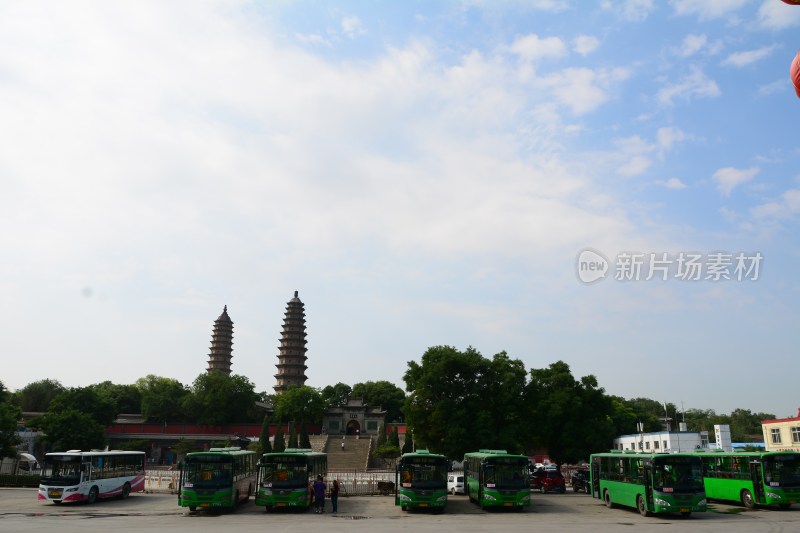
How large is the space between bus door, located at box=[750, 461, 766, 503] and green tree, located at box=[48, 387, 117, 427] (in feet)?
225

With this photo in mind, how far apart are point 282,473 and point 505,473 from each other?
28.4 ft

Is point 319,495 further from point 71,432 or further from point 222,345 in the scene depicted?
point 222,345

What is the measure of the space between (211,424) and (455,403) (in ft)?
162

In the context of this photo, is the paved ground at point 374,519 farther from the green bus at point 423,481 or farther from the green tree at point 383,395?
the green tree at point 383,395

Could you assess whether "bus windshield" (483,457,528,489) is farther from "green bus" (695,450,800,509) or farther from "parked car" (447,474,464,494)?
"parked car" (447,474,464,494)

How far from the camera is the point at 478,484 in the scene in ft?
81.3

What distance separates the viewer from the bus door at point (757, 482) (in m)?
23.2

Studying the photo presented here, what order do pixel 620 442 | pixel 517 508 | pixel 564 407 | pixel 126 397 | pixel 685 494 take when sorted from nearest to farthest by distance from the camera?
pixel 685 494 < pixel 517 508 < pixel 564 407 < pixel 620 442 < pixel 126 397

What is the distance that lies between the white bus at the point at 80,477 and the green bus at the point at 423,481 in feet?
45.9

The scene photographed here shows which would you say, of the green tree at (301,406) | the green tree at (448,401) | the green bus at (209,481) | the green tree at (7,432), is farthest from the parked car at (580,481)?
the green tree at (301,406)

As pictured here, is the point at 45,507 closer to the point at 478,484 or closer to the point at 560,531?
the point at 478,484

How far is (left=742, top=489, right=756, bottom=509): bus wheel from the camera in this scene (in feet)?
77.9

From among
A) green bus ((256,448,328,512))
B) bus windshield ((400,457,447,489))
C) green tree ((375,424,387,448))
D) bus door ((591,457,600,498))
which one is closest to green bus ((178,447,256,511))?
green bus ((256,448,328,512))

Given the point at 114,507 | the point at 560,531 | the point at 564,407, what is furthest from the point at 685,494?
the point at 114,507
